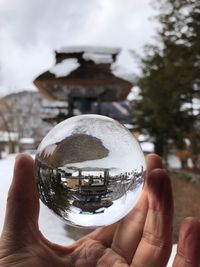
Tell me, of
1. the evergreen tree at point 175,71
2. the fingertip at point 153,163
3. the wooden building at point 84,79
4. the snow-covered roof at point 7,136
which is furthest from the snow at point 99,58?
the snow-covered roof at point 7,136

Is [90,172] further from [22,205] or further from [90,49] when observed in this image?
[90,49]

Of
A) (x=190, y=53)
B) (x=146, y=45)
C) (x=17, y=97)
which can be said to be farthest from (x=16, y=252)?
(x=17, y=97)

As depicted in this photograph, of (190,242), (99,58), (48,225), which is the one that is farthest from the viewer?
(99,58)

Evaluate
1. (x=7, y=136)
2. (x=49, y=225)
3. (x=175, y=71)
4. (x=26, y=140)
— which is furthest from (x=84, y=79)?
(x=7, y=136)

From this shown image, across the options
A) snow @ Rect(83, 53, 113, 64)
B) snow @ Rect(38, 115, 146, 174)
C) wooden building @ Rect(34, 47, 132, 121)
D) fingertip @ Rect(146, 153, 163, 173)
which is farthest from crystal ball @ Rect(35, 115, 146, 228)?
snow @ Rect(83, 53, 113, 64)

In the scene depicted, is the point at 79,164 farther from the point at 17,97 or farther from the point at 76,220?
the point at 17,97

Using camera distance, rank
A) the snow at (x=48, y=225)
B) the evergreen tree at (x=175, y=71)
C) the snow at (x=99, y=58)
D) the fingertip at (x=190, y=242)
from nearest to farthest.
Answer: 1. the fingertip at (x=190, y=242)
2. the snow at (x=48, y=225)
3. the snow at (x=99, y=58)
4. the evergreen tree at (x=175, y=71)

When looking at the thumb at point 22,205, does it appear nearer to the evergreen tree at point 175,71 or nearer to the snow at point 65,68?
the snow at point 65,68
